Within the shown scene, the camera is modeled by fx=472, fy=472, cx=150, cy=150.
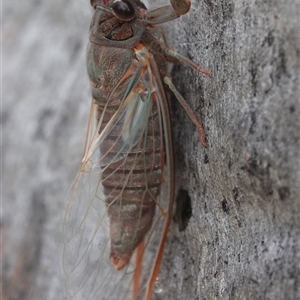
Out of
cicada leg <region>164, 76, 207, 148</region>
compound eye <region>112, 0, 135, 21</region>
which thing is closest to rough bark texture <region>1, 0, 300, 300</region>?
cicada leg <region>164, 76, 207, 148</region>

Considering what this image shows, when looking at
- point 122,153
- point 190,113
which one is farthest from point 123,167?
point 190,113

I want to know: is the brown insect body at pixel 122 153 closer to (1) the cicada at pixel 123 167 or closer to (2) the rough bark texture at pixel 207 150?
(1) the cicada at pixel 123 167

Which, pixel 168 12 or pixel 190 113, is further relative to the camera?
pixel 168 12

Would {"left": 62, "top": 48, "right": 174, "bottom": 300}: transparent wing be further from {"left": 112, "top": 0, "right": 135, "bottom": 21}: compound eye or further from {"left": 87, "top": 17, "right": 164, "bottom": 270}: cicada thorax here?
{"left": 112, "top": 0, "right": 135, "bottom": 21}: compound eye

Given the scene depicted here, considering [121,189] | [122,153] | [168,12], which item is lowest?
[121,189]

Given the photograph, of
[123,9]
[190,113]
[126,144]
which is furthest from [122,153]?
[123,9]

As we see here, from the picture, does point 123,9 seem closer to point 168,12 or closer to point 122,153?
point 168,12

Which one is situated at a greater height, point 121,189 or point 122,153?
point 122,153

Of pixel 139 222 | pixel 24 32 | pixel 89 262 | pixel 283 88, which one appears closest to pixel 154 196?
pixel 139 222

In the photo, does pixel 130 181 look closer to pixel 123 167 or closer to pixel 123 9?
pixel 123 167
